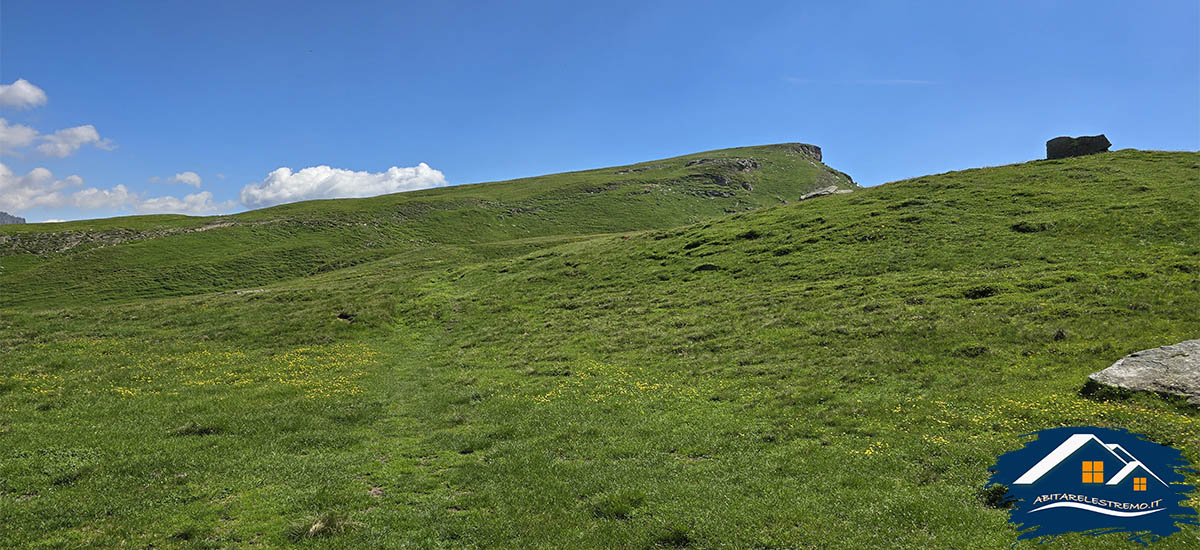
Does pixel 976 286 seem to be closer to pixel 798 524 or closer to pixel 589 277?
pixel 798 524

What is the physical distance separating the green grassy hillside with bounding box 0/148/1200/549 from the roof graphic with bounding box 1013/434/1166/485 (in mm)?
881

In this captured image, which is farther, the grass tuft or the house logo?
the grass tuft

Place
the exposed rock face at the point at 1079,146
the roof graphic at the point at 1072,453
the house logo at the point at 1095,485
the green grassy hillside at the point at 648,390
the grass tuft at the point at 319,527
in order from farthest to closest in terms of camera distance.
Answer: the exposed rock face at the point at 1079,146 < the green grassy hillside at the point at 648,390 < the grass tuft at the point at 319,527 < the roof graphic at the point at 1072,453 < the house logo at the point at 1095,485

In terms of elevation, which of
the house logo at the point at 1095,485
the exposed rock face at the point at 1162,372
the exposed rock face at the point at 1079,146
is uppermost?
the exposed rock face at the point at 1079,146

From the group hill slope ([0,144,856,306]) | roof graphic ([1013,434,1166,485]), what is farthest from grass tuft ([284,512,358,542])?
hill slope ([0,144,856,306])

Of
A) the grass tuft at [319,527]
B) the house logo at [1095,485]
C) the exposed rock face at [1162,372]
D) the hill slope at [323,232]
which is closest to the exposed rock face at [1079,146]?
the exposed rock face at [1162,372]

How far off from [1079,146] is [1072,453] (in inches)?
3186

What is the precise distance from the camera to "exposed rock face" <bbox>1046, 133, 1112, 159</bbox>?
6900 cm

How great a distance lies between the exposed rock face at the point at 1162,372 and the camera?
1589 cm

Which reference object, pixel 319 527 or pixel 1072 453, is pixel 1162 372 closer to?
pixel 1072 453

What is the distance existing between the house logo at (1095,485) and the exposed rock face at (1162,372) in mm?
3977

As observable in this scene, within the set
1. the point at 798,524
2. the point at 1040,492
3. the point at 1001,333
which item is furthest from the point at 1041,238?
the point at 798,524

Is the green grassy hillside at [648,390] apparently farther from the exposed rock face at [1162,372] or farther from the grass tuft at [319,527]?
the exposed rock face at [1162,372]

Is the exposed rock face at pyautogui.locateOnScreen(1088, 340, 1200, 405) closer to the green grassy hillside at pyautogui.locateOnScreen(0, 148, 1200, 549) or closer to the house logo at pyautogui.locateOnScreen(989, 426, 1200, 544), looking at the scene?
the green grassy hillside at pyautogui.locateOnScreen(0, 148, 1200, 549)
